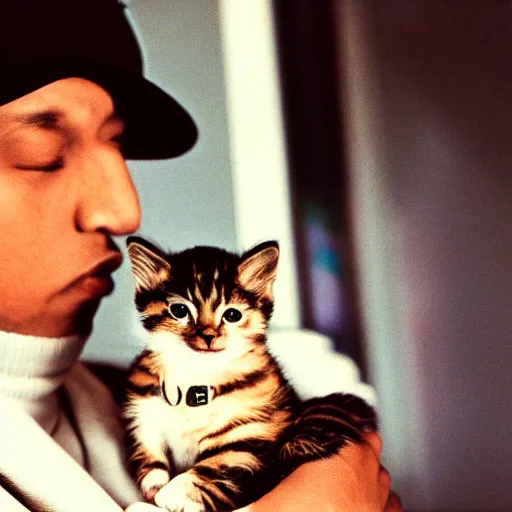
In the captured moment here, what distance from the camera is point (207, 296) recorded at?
489 millimetres

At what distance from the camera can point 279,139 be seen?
2.75ft

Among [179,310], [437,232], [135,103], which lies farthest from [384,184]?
[179,310]

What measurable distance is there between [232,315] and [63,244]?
0.75 feet

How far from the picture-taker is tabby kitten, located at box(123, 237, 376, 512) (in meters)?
0.49

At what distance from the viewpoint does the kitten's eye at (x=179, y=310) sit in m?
0.49

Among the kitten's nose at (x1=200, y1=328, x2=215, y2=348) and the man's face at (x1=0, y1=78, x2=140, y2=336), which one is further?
the man's face at (x1=0, y1=78, x2=140, y2=336)

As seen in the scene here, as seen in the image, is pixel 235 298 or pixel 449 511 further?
pixel 449 511

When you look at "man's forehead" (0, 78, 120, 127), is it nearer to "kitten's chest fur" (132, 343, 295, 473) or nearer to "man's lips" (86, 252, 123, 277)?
"man's lips" (86, 252, 123, 277)

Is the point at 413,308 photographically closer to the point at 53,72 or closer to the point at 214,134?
the point at 214,134

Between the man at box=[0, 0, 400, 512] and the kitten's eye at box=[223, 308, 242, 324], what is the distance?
0.15 m

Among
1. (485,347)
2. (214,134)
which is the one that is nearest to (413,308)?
(485,347)

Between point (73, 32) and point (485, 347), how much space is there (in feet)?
2.11

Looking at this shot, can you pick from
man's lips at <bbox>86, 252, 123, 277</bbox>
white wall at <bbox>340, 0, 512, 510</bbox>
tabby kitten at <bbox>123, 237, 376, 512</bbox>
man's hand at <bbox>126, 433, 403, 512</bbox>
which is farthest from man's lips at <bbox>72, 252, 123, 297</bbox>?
white wall at <bbox>340, 0, 512, 510</bbox>

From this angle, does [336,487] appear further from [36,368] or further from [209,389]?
[36,368]
